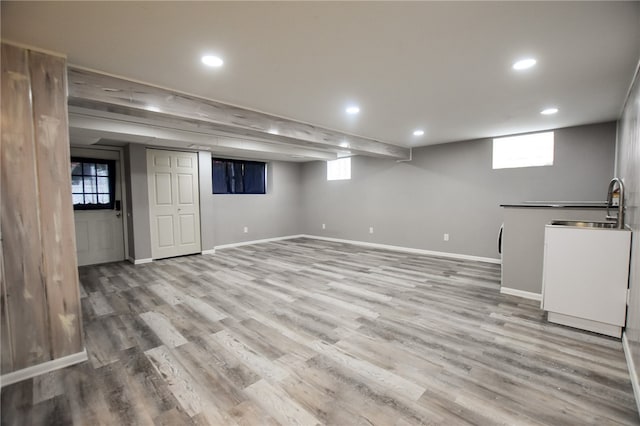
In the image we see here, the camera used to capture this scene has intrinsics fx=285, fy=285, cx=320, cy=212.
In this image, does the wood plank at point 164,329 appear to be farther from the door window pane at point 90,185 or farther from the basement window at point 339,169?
the basement window at point 339,169

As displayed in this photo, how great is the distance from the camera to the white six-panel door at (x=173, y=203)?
550 cm

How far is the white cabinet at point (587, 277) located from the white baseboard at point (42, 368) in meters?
4.10

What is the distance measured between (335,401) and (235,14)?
7.83ft

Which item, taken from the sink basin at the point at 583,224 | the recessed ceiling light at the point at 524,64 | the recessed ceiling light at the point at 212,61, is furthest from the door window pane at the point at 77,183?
the sink basin at the point at 583,224

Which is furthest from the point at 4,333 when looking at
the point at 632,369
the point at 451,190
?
the point at 451,190

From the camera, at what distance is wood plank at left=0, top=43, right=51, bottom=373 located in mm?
1928

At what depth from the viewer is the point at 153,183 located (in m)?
5.48

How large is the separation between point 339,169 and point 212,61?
5582 millimetres

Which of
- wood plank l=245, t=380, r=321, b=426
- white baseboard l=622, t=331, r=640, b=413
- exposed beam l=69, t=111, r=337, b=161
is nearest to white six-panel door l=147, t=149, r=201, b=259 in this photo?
exposed beam l=69, t=111, r=337, b=161

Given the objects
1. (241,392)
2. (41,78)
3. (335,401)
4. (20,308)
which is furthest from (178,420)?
(41,78)

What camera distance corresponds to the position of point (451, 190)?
5648 millimetres

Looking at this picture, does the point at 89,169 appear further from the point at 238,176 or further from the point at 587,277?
the point at 587,277

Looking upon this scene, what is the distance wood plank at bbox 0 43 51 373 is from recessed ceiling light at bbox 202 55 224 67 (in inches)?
46.6

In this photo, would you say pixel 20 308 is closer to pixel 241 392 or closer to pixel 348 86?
Answer: pixel 241 392
